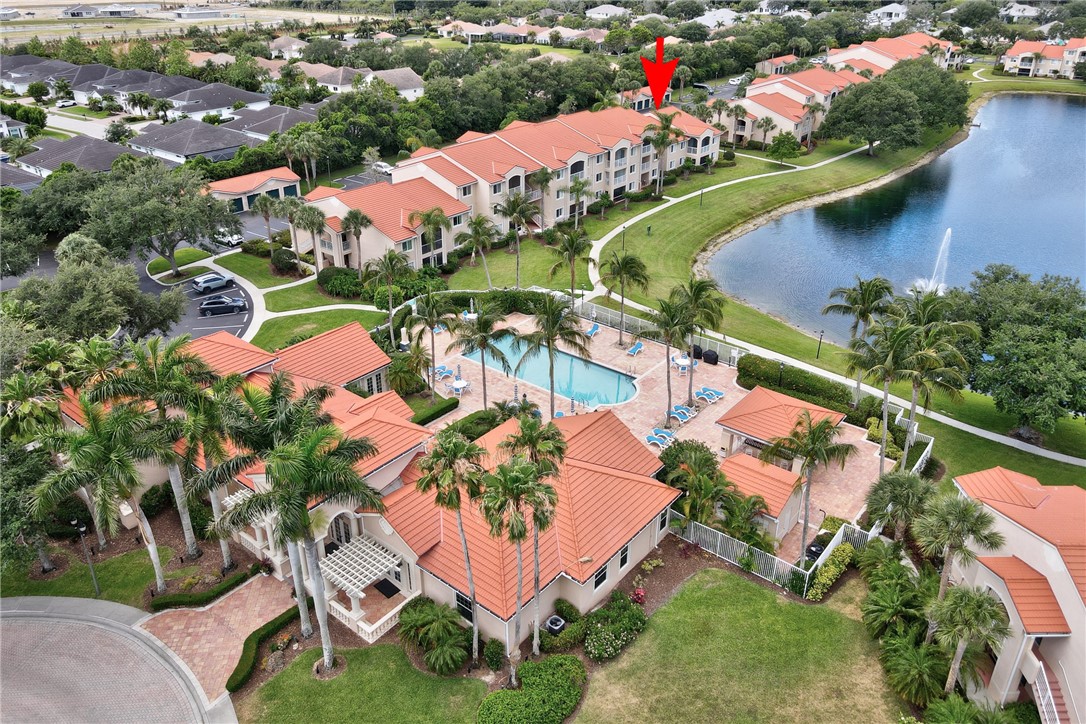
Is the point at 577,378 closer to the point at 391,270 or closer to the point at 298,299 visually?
the point at 391,270

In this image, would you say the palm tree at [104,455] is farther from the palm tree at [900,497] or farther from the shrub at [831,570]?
the palm tree at [900,497]

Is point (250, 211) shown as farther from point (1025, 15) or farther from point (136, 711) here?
point (1025, 15)

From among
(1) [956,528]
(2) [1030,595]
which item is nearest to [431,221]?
(1) [956,528]

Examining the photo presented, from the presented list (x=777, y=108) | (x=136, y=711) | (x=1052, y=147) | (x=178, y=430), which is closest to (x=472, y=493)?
(x=178, y=430)

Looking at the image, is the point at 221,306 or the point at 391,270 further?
the point at 221,306

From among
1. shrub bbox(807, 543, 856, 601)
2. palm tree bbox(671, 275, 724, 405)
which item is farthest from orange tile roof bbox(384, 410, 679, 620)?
palm tree bbox(671, 275, 724, 405)

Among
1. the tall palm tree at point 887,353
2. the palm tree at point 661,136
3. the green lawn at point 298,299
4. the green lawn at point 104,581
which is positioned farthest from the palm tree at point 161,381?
the palm tree at point 661,136
